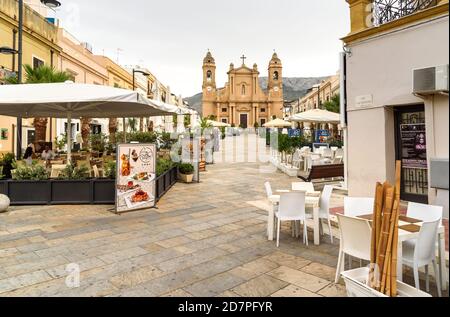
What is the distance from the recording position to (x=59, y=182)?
661 centimetres

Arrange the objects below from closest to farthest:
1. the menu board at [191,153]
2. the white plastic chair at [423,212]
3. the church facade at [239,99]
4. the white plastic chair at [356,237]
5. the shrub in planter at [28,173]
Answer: the white plastic chair at [356,237]
the white plastic chair at [423,212]
the shrub in planter at [28,173]
the menu board at [191,153]
the church facade at [239,99]

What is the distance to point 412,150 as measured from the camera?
5824mm

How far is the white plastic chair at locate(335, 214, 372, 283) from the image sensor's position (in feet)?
8.98

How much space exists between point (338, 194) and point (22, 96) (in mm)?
6861

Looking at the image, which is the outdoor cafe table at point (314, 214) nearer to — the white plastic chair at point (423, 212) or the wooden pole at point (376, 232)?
the white plastic chair at point (423, 212)

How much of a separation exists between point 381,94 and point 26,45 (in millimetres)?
14953

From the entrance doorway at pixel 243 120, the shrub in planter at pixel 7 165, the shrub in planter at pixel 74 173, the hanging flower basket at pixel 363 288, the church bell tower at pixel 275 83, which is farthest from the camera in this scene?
the entrance doorway at pixel 243 120

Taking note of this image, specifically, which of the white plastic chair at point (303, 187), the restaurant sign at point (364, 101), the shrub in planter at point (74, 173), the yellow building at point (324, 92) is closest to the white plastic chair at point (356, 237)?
the white plastic chair at point (303, 187)

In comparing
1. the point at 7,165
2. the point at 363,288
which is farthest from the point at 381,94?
the point at 7,165

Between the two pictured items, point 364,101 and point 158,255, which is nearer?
point 158,255

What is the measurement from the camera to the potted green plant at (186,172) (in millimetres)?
9805

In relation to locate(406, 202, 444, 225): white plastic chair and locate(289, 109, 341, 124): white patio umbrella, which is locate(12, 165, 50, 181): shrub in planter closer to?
locate(406, 202, 444, 225): white plastic chair

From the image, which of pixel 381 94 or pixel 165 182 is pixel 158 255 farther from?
pixel 381 94

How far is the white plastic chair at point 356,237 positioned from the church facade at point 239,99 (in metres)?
62.0
